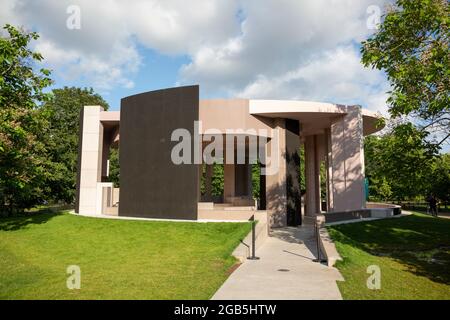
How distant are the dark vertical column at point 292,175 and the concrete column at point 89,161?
1441 centimetres

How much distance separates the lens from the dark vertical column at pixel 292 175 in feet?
77.6

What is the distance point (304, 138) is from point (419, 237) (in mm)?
17009

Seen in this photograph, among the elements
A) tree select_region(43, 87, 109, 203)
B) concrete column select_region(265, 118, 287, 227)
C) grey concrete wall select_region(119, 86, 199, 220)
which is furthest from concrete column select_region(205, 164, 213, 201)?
concrete column select_region(265, 118, 287, 227)

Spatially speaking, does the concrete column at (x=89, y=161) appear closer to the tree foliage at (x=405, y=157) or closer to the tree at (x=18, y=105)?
the tree at (x=18, y=105)

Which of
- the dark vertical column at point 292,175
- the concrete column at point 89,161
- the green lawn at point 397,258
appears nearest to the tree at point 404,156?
the green lawn at point 397,258

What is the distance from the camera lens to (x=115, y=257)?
13.6 m

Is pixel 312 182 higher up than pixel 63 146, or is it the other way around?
pixel 63 146

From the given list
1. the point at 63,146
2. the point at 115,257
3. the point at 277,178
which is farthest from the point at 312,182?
the point at 63,146

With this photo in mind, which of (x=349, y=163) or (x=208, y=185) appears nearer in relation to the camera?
(x=349, y=163)

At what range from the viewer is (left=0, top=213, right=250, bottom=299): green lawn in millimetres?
8664

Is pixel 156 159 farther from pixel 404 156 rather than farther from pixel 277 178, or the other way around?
pixel 404 156

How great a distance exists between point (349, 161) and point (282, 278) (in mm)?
15725

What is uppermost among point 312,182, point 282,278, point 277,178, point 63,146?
point 63,146
